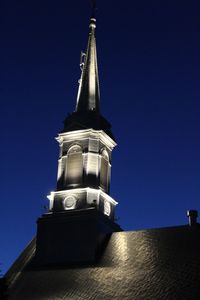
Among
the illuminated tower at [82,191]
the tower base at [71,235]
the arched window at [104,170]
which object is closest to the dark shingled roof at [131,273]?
the tower base at [71,235]

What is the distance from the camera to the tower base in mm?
35969

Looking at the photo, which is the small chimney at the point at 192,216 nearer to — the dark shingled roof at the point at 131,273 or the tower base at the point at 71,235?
the dark shingled roof at the point at 131,273

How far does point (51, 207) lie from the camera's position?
39438mm

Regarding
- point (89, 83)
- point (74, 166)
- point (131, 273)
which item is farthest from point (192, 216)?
point (89, 83)

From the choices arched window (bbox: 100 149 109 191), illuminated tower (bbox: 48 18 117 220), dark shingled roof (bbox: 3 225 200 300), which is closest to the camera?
dark shingled roof (bbox: 3 225 200 300)

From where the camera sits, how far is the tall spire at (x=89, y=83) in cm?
4294

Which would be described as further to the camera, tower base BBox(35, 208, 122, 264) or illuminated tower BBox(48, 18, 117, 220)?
illuminated tower BBox(48, 18, 117, 220)

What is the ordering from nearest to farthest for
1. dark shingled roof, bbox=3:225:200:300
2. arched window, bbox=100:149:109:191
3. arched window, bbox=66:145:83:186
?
dark shingled roof, bbox=3:225:200:300 < arched window, bbox=66:145:83:186 < arched window, bbox=100:149:109:191

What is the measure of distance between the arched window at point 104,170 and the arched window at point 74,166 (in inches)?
66.2

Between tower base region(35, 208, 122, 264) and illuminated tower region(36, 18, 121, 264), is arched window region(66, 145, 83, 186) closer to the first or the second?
illuminated tower region(36, 18, 121, 264)

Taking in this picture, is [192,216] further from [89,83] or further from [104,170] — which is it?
[89,83]

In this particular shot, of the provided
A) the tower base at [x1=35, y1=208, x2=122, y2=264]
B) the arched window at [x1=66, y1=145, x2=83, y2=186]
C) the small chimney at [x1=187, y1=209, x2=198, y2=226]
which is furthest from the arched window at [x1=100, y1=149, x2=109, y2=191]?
the small chimney at [x1=187, y1=209, x2=198, y2=226]

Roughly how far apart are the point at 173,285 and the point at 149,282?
1462mm

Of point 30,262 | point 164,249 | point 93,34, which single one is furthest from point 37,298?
point 93,34
